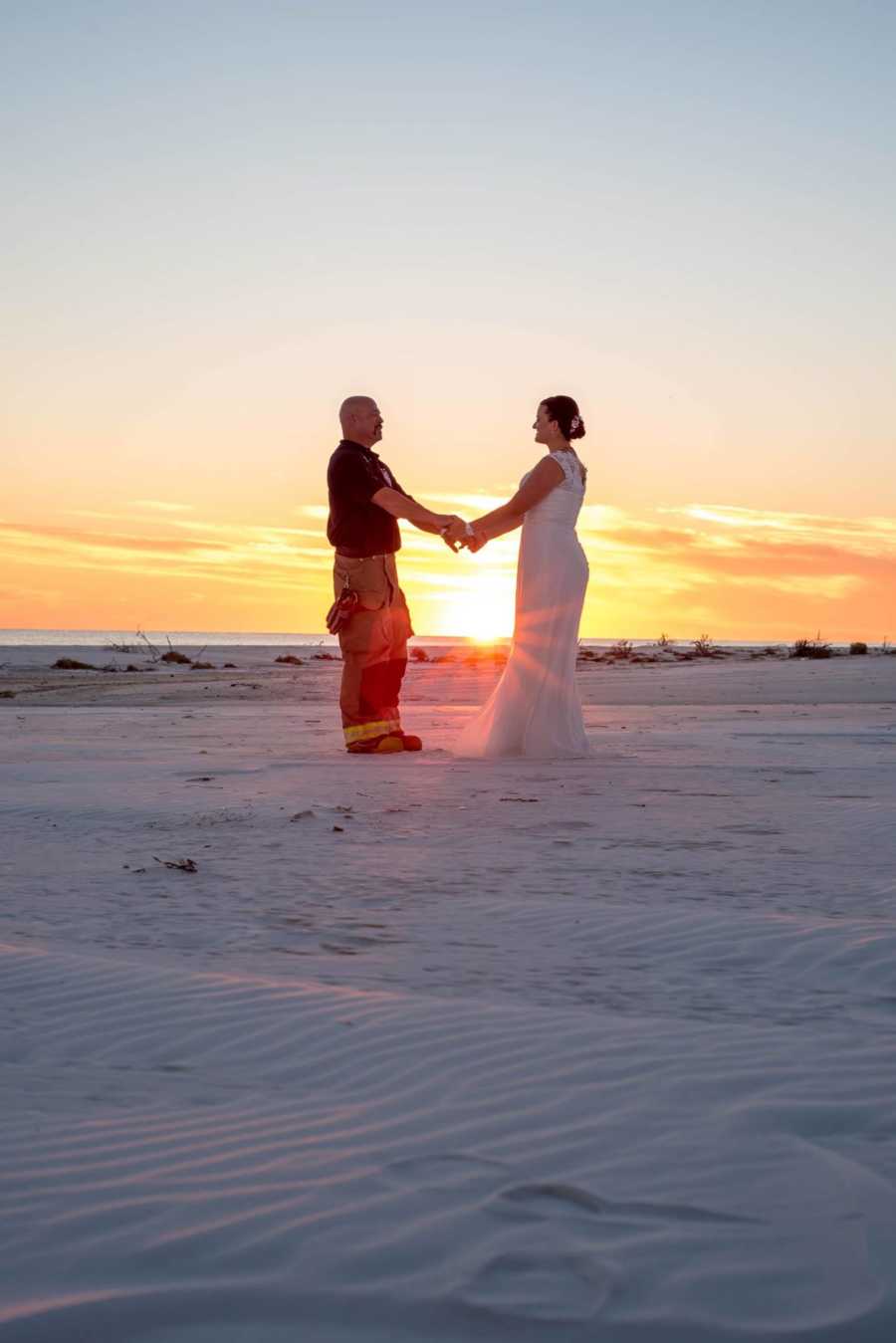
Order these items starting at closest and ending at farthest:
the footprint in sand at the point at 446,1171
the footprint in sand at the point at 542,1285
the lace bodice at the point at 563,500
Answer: the footprint in sand at the point at 542,1285, the footprint in sand at the point at 446,1171, the lace bodice at the point at 563,500

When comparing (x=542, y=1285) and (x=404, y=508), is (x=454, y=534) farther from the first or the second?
(x=542, y=1285)

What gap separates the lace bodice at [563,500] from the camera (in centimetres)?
899

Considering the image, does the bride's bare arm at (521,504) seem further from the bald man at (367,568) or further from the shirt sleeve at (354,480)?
the shirt sleeve at (354,480)

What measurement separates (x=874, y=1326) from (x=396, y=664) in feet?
25.9

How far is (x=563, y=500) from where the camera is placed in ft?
29.7

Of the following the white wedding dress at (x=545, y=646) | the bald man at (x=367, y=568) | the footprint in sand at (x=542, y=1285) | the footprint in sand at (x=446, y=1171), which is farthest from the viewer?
the bald man at (x=367, y=568)

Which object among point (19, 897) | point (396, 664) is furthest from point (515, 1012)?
point (396, 664)

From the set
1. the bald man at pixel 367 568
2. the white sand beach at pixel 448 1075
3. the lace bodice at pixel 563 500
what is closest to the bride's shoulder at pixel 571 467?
the lace bodice at pixel 563 500

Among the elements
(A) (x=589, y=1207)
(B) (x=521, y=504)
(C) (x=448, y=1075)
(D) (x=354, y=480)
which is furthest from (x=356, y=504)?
(A) (x=589, y=1207)

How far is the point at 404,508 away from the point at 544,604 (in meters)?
1.13

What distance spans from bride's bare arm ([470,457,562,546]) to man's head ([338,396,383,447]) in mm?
963

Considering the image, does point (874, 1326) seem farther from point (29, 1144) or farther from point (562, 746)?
point (562, 746)

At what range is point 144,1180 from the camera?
2100 mm

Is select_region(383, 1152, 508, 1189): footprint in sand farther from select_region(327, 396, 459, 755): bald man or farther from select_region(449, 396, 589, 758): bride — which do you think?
select_region(327, 396, 459, 755): bald man
